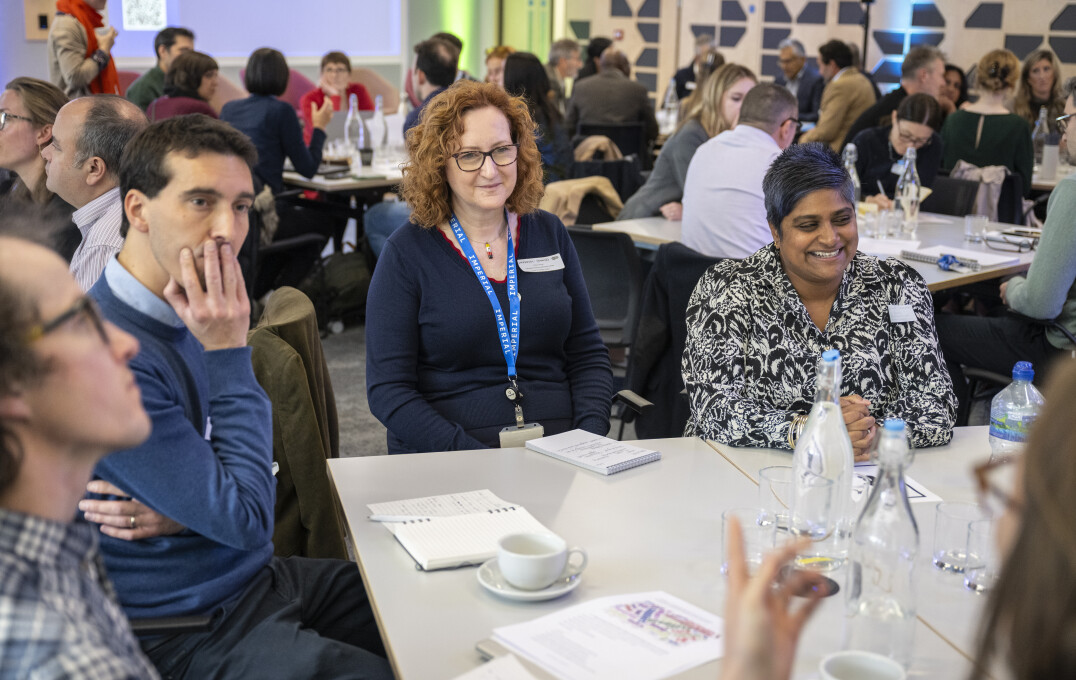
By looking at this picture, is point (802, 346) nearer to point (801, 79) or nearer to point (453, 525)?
point (453, 525)

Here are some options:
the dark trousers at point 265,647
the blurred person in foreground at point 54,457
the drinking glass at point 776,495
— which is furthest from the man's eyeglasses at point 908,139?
the blurred person in foreground at point 54,457

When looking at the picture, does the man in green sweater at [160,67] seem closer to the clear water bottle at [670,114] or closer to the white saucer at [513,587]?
the clear water bottle at [670,114]

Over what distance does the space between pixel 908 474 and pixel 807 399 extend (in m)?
0.33

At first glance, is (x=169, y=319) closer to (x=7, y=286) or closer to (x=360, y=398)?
(x=7, y=286)

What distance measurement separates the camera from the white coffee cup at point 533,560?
144cm

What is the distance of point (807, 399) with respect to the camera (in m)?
2.28

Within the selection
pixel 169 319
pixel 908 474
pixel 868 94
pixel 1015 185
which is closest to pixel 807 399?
pixel 908 474

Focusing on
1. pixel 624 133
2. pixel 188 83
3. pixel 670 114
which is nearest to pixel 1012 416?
pixel 188 83

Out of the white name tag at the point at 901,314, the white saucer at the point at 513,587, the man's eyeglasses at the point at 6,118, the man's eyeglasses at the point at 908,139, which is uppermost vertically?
the man's eyeglasses at the point at 6,118

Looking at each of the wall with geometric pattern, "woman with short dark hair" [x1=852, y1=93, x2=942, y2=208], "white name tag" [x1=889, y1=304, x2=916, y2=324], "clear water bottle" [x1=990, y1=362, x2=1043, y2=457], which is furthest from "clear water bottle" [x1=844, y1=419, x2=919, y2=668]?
the wall with geometric pattern

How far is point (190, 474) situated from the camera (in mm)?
1511

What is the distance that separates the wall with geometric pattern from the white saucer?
9229 millimetres

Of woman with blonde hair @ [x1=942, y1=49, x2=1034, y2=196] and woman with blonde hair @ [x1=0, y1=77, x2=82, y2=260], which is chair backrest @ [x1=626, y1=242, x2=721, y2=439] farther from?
woman with blonde hair @ [x1=942, y1=49, x2=1034, y2=196]

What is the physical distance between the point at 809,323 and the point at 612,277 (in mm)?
1661
